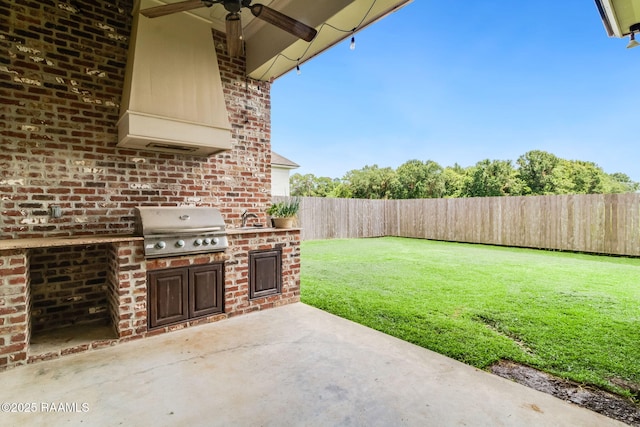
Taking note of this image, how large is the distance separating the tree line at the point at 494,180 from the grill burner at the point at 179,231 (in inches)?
661

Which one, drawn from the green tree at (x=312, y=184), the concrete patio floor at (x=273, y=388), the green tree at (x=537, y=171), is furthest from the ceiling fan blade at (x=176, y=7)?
the green tree at (x=312, y=184)

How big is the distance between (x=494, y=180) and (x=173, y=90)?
1731cm

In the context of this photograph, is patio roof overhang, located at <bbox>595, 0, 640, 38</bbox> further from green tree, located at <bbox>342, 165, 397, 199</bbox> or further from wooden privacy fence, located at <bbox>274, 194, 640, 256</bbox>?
Answer: green tree, located at <bbox>342, 165, 397, 199</bbox>

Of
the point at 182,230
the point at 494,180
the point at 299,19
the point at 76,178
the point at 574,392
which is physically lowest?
the point at 574,392

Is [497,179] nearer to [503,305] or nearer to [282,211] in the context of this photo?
[503,305]

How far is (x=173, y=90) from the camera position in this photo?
3.47 meters

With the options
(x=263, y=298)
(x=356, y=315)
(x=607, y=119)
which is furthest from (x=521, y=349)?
(x=607, y=119)

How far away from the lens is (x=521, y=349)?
2682mm

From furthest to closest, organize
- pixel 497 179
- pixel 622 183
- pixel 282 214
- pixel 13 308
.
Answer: pixel 622 183 → pixel 497 179 → pixel 282 214 → pixel 13 308

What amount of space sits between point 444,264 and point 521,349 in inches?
160

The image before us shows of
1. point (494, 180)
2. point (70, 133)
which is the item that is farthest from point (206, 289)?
point (494, 180)

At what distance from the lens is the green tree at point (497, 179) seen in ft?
53.9

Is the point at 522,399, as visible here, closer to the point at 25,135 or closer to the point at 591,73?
the point at 25,135

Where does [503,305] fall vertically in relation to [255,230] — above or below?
below
